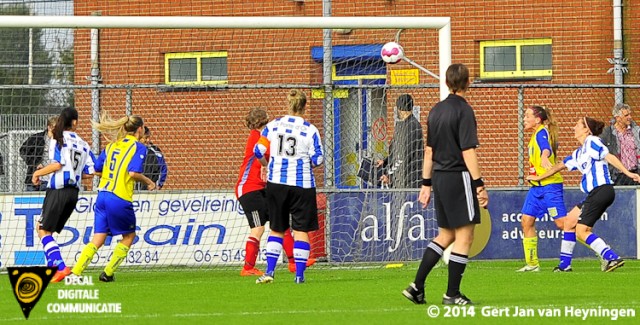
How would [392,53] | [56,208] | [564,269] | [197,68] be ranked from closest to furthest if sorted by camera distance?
[56,208], [564,269], [392,53], [197,68]

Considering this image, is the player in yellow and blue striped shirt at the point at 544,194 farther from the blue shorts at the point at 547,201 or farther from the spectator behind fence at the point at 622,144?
the spectator behind fence at the point at 622,144

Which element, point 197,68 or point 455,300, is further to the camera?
point 197,68

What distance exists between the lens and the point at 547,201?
15.4 m

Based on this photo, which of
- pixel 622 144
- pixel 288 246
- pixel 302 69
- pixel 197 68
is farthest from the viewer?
pixel 302 69

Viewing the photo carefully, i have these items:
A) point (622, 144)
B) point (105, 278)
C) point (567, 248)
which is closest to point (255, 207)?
point (105, 278)

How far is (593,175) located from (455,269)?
5.14 meters

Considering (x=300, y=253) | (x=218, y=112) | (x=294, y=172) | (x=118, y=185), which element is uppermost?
(x=218, y=112)

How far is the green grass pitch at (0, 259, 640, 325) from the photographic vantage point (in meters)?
9.91

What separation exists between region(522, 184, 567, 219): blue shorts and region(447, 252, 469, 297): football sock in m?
5.14

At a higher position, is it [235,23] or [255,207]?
[235,23]

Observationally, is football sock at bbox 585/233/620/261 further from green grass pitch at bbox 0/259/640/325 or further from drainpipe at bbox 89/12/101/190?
drainpipe at bbox 89/12/101/190

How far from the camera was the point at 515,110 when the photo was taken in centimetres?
1939

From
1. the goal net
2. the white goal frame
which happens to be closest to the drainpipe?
the goal net

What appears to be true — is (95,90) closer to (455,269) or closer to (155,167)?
(155,167)
